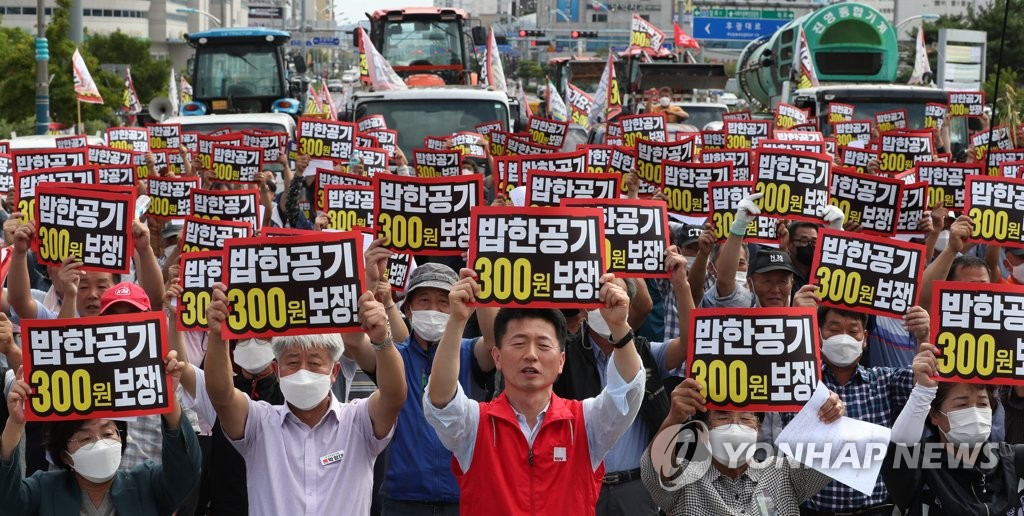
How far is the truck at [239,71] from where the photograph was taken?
76.0 feet

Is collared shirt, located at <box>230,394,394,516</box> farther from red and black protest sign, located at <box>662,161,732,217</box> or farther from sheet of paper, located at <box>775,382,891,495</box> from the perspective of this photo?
red and black protest sign, located at <box>662,161,732,217</box>

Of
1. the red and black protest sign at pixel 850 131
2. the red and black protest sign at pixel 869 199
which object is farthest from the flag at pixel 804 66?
the red and black protest sign at pixel 869 199

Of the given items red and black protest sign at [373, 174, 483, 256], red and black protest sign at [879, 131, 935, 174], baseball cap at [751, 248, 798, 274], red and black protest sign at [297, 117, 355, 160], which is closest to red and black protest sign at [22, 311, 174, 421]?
red and black protest sign at [373, 174, 483, 256]

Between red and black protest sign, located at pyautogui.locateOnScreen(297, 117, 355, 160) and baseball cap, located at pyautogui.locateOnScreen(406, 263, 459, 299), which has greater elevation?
red and black protest sign, located at pyautogui.locateOnScreen(297, 117, 355, 160)

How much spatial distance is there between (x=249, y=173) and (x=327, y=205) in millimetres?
3578

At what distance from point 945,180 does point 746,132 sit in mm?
4797

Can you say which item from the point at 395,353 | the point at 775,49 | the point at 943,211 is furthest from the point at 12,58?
the point at 395,353

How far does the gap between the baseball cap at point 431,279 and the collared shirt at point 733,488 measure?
143 centimetres

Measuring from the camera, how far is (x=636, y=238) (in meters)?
6.84

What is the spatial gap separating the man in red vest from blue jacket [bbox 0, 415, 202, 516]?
854mm

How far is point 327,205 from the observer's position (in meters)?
9.45

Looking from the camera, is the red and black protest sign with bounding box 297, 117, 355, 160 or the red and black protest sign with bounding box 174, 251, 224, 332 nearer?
the red and black protest sign with bounding box 174, 251, 224, 332

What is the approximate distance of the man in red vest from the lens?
468 cm

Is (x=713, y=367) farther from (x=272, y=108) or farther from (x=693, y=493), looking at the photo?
(x=272, y=108)
